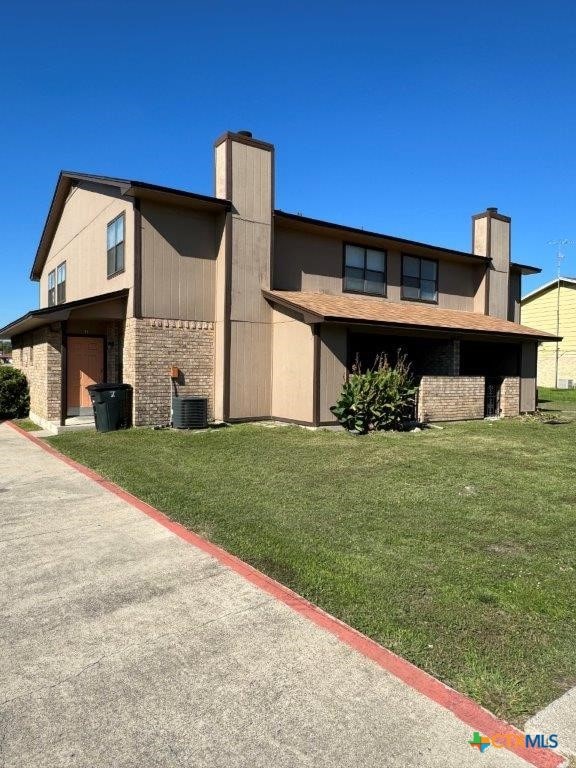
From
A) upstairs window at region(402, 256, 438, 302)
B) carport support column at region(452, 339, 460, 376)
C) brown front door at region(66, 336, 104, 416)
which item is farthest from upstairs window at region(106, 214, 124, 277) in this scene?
carport support column at region(452, 339, 460, 376)

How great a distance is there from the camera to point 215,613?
3.93 m

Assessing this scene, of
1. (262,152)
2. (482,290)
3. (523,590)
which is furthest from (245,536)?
(482,290)

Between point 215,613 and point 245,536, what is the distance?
1.57 meters

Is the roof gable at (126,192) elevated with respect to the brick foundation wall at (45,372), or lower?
elevated

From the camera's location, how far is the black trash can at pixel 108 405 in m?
12.9

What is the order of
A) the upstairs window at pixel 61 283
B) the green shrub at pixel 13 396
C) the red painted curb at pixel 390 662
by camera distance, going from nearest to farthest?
the red painted curb at pixel 390 662 → the green shrub at pixel 13 396 → the upstairs window at pixel 61 283

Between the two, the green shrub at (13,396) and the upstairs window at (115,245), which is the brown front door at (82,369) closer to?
the upstairs window at (115,245)

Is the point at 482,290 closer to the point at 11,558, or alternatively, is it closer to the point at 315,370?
the point at 315,370

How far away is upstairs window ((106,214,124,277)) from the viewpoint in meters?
Result: 14.2

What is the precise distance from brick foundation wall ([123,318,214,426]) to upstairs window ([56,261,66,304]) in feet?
23.8

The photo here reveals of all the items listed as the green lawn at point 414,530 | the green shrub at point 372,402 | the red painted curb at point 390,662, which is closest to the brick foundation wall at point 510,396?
the green shrub at point 372,402

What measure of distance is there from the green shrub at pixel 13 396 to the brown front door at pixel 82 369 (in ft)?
8.14

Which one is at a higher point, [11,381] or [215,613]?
[11,381]

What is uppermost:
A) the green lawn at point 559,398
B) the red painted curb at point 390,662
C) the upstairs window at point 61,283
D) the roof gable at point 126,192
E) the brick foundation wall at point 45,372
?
the roof gable at point 126,192
